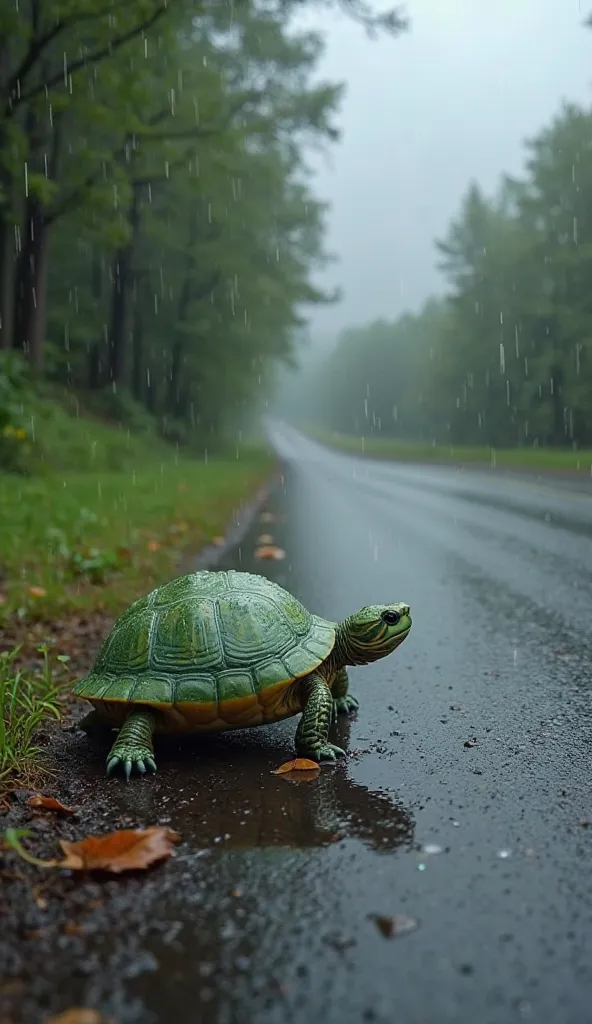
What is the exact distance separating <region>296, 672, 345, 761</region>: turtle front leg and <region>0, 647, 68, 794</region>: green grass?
1.17 m

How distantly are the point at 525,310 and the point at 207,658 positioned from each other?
42.2 metres

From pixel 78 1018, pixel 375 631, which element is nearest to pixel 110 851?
pixel 78 1018

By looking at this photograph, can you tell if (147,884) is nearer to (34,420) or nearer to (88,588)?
(88,588)

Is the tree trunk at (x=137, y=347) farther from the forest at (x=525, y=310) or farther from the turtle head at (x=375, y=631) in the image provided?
the turtle head at (x=375, y=631)

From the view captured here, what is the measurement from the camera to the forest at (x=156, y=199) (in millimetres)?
13070

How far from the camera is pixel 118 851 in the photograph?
97.9 inches

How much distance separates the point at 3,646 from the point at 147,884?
123 inches

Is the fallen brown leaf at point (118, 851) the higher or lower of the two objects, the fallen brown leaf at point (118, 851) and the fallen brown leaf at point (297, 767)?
the higher

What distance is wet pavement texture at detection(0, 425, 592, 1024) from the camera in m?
1.86

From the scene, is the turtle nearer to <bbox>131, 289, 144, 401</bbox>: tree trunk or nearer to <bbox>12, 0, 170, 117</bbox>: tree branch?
<bbox>12, 0, 170, 117</bbox>: tree branch

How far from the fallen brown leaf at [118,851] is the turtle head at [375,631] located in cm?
150

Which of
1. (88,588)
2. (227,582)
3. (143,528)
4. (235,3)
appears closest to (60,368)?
(235,3)

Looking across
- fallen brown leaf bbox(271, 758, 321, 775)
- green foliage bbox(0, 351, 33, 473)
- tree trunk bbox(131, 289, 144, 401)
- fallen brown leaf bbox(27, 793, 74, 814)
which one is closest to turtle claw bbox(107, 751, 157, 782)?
fallen brown leaf bbox(27, 793, 74, 814)

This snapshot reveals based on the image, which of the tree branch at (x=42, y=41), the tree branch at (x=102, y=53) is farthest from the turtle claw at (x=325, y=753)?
the tree branch at (x=42, y=41)
